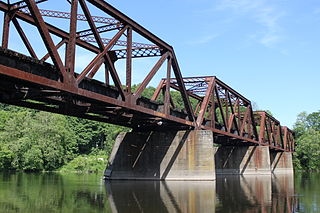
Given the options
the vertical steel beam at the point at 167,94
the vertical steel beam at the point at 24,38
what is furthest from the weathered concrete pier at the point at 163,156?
the vertical steel beam at the point at 24,38

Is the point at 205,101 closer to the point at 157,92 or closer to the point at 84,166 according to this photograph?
the point at 157,92

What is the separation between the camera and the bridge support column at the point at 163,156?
3775 cm

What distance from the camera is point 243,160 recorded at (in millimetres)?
69125

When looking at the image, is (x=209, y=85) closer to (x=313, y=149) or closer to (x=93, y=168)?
(x=93, y=168)

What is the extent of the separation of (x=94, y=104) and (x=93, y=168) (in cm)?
5446

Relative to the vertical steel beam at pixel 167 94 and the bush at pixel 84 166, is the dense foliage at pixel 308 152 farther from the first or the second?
the vertical steel beam at pixel 167 94

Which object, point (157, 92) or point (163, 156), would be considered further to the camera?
point (157, 92)

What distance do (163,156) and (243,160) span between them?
3379cm

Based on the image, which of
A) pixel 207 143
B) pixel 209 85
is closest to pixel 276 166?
pixel 209 85

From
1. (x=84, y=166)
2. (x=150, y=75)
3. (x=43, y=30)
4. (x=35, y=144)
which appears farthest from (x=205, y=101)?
(x=84, y=166)

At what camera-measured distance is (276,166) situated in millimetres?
97250

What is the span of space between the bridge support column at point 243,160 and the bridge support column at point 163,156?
3203cm

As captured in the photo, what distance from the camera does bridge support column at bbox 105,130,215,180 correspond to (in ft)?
124

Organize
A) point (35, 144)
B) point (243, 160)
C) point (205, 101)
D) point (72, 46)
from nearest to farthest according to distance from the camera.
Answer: point (72, 46), point (205, 101), point (243, 160), point (35, 144)
